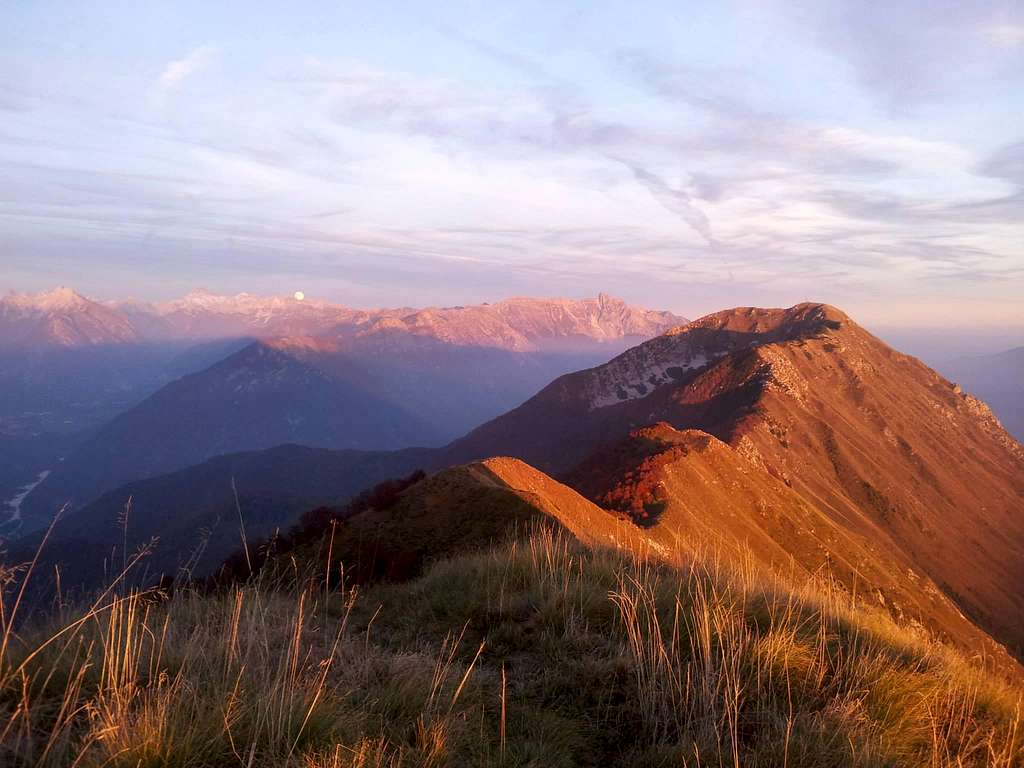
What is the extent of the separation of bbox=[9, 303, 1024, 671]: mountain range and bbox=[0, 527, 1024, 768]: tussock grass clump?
99 cm

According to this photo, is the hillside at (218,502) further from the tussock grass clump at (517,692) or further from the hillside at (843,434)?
the tussock grass clump at (517,692)

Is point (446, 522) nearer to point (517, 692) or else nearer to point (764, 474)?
point (517, 692)

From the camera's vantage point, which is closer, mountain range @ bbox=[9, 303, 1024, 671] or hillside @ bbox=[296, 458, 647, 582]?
hillside @ bbox=[296, 458, 647, 582]

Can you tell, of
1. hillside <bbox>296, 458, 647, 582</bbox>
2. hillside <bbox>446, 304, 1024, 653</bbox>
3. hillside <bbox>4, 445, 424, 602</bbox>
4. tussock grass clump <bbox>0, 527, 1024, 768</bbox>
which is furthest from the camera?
hillside <bbox>4, 445, 424, 602</bbox>

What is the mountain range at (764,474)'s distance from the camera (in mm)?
29359

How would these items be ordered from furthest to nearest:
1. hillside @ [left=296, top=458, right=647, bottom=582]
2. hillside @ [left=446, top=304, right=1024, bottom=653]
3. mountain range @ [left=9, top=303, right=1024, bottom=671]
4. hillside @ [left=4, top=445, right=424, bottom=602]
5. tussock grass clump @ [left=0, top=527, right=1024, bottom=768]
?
hillside @ [left=4, top=445, right=424, bottom=602]
hillside @ [left=446, top=304, right=1024, bottom=653]
mountain range @ [left=9, top=303, right=1024, bottom=671]
hillside @ [left=296, top=458, right=647, bottom=582]
tussock grass clump @ [left=0, top=527, right=1024, bottom=768]

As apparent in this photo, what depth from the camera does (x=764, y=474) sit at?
47.3 metres

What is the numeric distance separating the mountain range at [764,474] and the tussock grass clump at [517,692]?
99cm

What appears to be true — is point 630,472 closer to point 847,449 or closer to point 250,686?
point 250,686

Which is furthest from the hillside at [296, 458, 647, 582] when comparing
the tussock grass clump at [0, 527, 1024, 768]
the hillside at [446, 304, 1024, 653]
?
the hillside at [446, 304, 1024, 653]

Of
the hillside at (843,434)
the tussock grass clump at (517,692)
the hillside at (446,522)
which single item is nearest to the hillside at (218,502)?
the hillside at (843,434)

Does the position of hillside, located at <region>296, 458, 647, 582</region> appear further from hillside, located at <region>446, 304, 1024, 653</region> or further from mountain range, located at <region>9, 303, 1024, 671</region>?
hillside, located at <region>446, 304, 1024, 653</region>

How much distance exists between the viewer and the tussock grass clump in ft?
10.8

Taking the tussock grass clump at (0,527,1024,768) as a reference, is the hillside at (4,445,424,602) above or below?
Result: below
